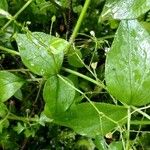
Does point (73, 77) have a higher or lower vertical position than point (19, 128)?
higher

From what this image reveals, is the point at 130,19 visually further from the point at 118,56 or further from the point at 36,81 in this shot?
the point at 36,81

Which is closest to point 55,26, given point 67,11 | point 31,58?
point 67,11

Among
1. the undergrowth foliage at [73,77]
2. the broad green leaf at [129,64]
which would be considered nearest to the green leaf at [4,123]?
the undergrowth foliage at [73,77]

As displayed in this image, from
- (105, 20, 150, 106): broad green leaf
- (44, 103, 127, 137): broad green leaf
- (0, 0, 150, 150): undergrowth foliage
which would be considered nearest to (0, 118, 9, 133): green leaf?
(0, 0, 150, 150): undergrowth foliage

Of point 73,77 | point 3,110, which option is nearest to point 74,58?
point 73,77

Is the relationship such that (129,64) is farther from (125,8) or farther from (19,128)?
(19,128)

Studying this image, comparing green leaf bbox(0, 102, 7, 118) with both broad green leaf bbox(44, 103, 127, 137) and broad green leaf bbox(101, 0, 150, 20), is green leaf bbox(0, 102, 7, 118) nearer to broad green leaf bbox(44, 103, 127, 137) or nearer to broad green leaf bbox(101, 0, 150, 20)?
broad green leaf bbox(44, 103, 127, 137)
